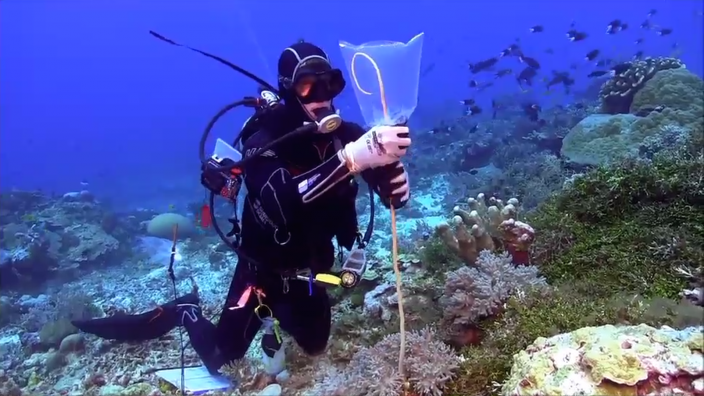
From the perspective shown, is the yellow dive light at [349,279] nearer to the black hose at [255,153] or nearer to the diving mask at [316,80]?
the black hose at [255,153]

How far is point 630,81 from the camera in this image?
11961mm

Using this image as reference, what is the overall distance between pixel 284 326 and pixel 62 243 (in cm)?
1038

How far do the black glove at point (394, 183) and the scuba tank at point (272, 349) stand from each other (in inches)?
84.6

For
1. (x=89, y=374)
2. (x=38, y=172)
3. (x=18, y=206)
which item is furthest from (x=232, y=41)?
(x=89, y=374)

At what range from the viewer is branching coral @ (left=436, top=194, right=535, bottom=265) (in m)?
4.55

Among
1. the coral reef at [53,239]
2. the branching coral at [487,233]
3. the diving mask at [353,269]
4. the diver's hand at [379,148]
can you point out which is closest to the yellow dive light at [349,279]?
the diving mask at [353,269]

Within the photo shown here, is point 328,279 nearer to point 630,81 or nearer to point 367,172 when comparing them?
point 367,172

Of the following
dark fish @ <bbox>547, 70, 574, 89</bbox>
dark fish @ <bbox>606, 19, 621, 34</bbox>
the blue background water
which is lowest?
dark fish @ <bbox>547, 70, 574, 89</bbox>

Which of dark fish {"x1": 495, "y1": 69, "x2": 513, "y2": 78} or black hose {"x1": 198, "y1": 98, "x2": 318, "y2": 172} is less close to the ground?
dark fish {"x1": 495, "y1": 69, "x2": 513, "y2": 78}

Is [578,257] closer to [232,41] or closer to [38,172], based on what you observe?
[38,172]

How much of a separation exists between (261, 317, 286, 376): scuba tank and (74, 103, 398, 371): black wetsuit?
0.13 m

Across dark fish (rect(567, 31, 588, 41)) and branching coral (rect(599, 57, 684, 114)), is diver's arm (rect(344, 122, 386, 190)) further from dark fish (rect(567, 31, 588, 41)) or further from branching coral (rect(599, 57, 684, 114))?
dark fish (rect(567, 31, 588, 41))

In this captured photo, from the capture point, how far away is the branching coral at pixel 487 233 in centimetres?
455

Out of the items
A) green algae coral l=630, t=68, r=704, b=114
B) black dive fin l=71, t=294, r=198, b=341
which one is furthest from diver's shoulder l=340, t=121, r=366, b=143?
green algae coral l=630, t=68, r=704, b=114
